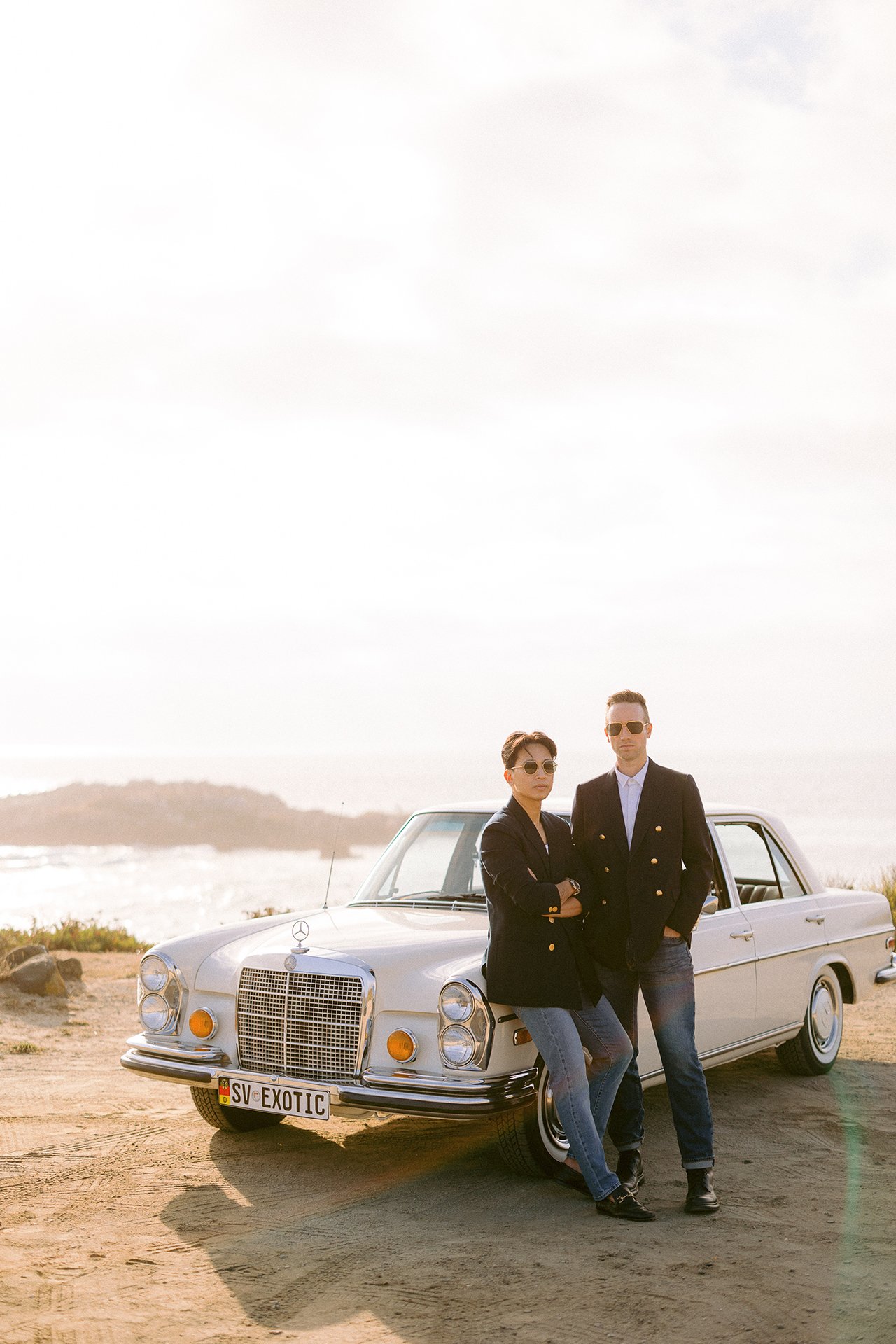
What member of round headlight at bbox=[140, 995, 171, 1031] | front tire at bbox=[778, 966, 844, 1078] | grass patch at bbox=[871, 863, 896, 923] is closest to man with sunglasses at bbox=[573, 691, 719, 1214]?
round headlight at bbox=[140, 995, 171, 1031]

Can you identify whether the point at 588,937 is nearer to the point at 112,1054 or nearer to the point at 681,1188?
the point at 681,1188

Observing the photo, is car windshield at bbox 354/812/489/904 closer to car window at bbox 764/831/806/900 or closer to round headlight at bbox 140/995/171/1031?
round headlight at bbox 140/995/171/1031

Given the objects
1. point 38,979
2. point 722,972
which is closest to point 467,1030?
point 722,972

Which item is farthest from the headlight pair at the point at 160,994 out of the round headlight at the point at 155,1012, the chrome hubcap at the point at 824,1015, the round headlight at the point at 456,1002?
the chrome hubcap at the point at 824,1015

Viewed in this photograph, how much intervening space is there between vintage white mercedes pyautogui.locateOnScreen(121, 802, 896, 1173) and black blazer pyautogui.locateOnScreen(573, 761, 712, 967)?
601 millimetres

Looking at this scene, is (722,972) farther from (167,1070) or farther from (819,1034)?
(167,1070)

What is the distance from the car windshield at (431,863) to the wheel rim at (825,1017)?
2.62 m

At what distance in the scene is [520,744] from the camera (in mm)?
5469

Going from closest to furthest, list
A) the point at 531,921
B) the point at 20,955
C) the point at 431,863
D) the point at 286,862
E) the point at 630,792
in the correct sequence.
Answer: the point at 531,921 → the point at 630,792 → the point at 431,863 → the point at 20,955 → the point at 286,862

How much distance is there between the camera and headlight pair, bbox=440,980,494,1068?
5.26m

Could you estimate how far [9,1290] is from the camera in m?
4.43

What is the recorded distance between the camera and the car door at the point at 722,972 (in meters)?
6.62

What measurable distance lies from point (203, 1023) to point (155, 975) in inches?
16.5

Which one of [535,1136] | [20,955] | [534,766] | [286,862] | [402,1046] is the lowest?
[286,862]
